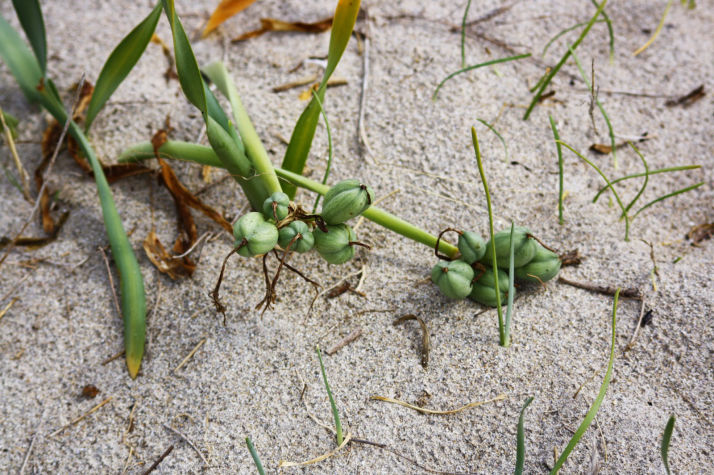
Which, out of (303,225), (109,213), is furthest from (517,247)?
(109,213)

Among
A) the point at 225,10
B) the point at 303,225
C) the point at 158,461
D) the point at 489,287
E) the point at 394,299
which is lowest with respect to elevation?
the point at 158,461

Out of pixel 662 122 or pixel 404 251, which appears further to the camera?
pixel 662 122

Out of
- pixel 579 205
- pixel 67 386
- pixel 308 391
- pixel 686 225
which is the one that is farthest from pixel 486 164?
pixel 67 386

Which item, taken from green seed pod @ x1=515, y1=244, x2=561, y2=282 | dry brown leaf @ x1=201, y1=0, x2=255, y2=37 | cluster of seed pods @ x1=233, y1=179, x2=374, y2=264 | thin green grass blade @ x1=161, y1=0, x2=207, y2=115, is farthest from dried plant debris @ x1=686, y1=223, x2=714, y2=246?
dry brown leaf @ x1=201, y1=0, x2=255, y2=37

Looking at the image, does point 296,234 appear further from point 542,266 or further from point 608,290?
point 608,290

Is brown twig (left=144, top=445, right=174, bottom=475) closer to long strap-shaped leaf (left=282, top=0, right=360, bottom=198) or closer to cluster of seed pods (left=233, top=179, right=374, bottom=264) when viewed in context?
cluster of seed pods (left=233, top=179, right=374, bottom=264)

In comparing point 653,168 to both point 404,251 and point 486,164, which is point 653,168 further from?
point 404,251
